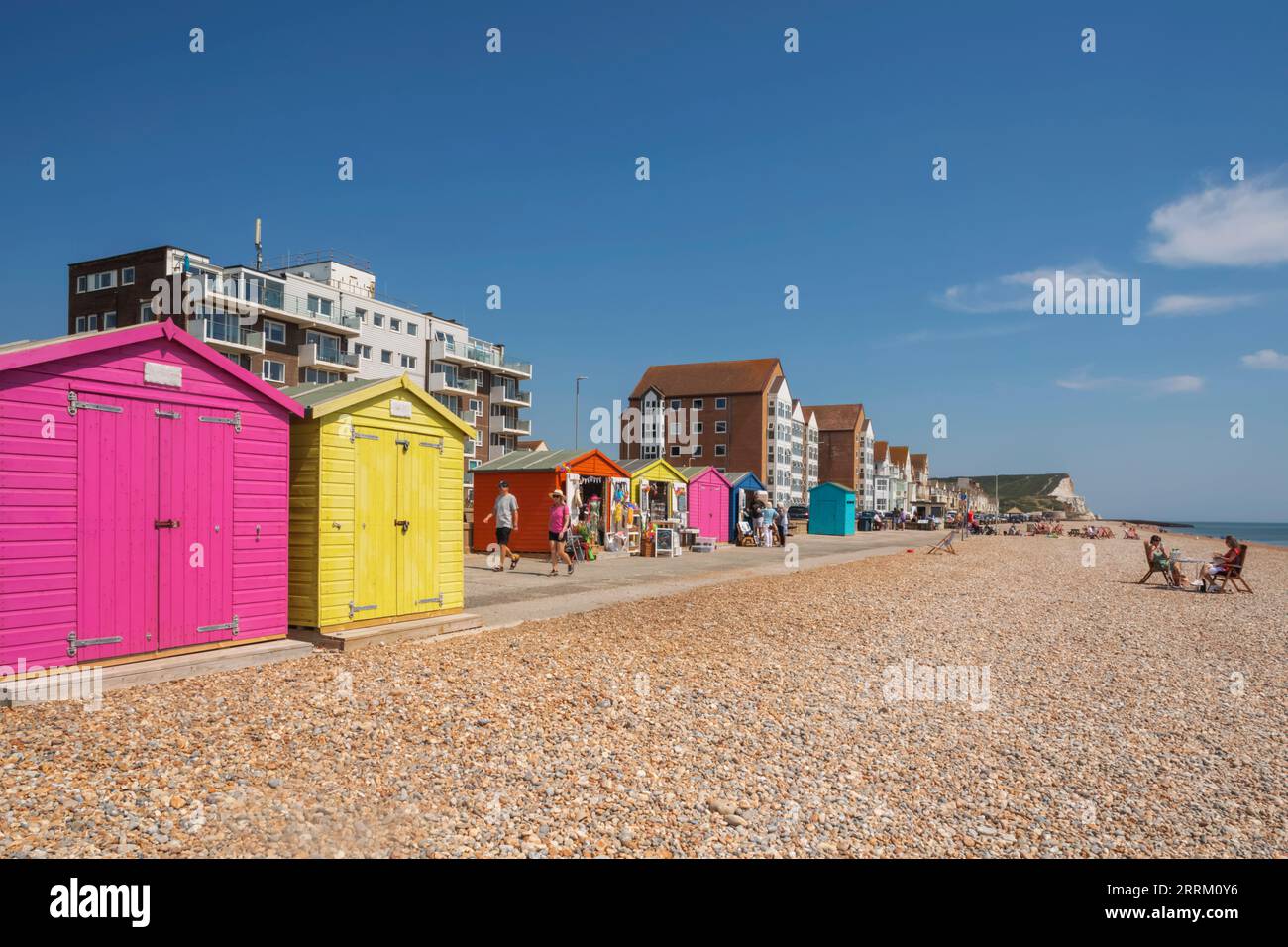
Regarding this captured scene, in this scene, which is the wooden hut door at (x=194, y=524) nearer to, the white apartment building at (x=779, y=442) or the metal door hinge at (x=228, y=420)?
the metal door hinge at (x=228, y=420)

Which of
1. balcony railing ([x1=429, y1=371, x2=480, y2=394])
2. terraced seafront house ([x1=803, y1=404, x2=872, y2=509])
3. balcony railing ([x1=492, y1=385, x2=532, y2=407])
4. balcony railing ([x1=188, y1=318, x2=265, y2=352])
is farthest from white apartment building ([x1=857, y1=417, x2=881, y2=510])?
balcony railing ([x1=188, y1=318, x2=265, y2=352])

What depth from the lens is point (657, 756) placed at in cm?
637

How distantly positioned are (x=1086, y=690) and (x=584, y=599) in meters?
7.96

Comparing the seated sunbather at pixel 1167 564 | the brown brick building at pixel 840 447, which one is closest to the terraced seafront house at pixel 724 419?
the brown brick building at pixel 840 447

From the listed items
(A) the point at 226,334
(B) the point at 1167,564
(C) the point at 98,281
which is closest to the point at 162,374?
(B) the point at 1167,564

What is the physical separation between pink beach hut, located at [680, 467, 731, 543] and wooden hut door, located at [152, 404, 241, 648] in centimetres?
2325

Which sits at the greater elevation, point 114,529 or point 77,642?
point 114,529

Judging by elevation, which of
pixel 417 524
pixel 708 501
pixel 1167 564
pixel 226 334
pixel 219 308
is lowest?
pixel 1167 564

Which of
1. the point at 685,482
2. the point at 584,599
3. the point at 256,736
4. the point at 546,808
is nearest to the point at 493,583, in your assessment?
the point at 584,599

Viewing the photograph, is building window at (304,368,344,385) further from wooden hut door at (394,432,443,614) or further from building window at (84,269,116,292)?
wooden hut door at (394,432,443,614)

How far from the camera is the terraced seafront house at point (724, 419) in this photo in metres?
83.8

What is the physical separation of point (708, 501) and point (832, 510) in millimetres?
18008

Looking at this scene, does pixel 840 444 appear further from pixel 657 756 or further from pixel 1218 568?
pixel 657 756

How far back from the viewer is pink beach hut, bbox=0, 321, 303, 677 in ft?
22.4
